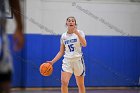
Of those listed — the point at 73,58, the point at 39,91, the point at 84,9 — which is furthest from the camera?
the point at 84,9

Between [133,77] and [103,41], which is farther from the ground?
[103,41]

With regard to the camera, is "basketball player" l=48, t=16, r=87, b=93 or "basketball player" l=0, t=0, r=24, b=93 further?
"basketball player" l=48, t=16, r=87, b=93

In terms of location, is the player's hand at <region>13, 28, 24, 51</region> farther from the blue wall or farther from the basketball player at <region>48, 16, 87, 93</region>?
the blue wall

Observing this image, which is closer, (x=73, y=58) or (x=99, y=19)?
(x=73, y=58)

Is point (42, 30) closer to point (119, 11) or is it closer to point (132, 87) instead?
point (119, 11)

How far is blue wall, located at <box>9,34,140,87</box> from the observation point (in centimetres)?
1127

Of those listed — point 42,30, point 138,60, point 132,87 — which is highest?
point 42,30

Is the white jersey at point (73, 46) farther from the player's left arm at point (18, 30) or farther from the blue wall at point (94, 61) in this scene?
the player's left arm at point (18, 30)

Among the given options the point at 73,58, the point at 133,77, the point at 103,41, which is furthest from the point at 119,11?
the point at 73,58

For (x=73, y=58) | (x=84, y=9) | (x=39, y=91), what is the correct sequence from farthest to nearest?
1. (x=84, y=9)
2. (x=39, y=91)
3. (x=73, y=58)

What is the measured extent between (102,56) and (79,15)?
1.50 m

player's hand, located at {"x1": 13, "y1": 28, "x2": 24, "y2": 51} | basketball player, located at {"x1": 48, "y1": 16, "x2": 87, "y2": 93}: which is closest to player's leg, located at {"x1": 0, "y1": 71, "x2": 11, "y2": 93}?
player's hand, located at {"x1": 13, "y1": 28, "x2": 24, "y2": 51}

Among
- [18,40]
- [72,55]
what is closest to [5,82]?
[18,40]

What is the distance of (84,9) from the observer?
1175 centimetres
